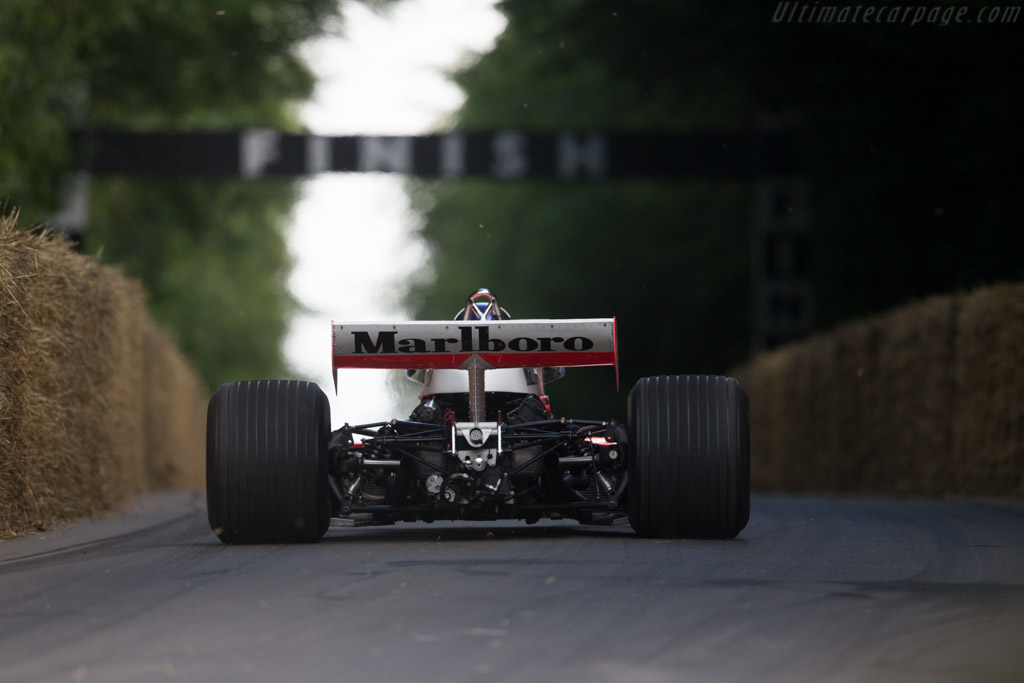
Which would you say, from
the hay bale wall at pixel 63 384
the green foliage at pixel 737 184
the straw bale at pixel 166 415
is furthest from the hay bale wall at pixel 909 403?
the straw bale at pixel 166 415

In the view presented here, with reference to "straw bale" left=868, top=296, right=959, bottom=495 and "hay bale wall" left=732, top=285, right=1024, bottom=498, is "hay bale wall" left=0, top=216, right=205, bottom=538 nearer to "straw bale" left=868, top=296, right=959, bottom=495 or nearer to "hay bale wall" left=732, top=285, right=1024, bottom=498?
"hay bale wall" left=732, top=285, right=1024, bottom=498

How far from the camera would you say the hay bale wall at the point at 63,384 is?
11734 millimetres

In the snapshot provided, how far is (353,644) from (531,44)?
28343 millimetres

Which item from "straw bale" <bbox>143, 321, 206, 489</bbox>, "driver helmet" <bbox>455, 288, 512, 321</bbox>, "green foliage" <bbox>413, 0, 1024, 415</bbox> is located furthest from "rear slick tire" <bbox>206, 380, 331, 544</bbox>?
"green foliage" <bbox>413, 0, 1024, 415</bbox>

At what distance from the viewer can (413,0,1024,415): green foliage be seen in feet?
81.8

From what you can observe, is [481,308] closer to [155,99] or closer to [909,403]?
[909,403]

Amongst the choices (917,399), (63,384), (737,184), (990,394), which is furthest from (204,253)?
(63,384)

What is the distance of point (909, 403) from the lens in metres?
20.5

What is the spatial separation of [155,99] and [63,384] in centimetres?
1860

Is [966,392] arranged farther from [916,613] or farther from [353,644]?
[353,644]

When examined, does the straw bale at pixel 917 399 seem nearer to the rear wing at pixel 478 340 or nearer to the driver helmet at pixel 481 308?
the driver helmet at pixel 481 308

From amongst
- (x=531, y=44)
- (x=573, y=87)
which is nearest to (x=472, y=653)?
(x=531, y=44)

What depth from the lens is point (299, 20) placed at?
34.2m

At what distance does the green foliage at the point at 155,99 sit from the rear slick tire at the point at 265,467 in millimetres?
11265
